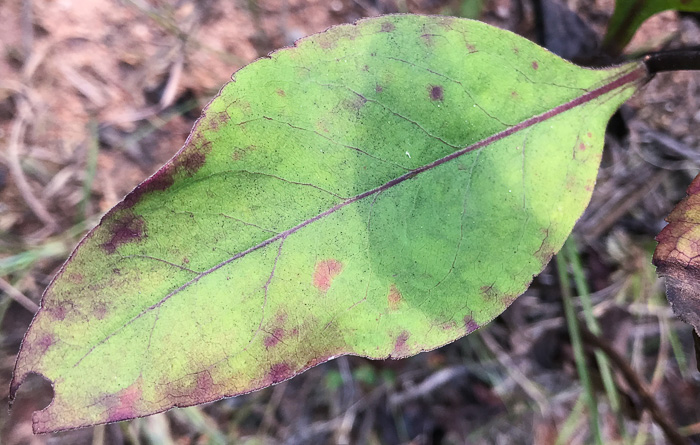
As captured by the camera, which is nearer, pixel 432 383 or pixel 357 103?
pixel 357 103

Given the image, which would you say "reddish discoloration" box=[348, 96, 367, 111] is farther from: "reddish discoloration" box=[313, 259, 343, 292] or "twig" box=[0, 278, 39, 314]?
"twig" box=[0, 278, 39, 314]

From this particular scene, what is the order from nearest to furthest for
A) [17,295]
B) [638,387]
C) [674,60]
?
[674,60] < [638,387] < [17,295]

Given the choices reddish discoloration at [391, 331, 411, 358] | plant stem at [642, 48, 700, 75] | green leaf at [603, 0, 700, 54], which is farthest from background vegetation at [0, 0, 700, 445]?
reddish discoloration at [391, 331, 411, 358]

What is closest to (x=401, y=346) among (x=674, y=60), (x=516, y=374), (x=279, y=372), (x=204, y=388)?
(x=279, y=372)

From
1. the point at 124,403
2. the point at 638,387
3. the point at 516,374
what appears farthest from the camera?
the point at 516,374

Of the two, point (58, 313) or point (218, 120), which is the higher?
point (218, 120)

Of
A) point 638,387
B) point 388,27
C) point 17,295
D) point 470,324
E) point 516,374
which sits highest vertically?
point 388,27

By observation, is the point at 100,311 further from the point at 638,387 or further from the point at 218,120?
the point at 638,387

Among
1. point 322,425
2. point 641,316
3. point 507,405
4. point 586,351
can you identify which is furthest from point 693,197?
point 322,425
